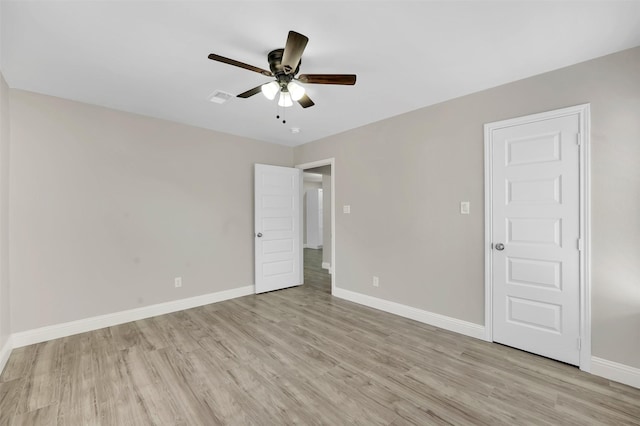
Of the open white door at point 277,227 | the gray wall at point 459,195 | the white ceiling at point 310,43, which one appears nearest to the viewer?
the white ceiling at point 310,43

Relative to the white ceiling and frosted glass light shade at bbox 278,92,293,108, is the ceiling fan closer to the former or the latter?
frosted glass light shade at bbox 278,92,293,108

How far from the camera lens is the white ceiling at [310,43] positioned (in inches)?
66.9

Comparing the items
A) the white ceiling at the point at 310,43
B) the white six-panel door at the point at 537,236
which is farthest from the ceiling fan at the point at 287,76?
the white six-panel door at the point at 537,236

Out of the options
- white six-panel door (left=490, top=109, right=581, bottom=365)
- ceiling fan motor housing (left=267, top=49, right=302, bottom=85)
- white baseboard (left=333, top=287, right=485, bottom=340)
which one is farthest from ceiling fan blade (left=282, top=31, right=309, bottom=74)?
white baseboard (left=333, top=287, right=485, bottom=340)

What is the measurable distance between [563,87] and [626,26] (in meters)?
0.55

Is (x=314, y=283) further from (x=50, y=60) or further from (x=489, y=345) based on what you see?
(x=50, y=60)

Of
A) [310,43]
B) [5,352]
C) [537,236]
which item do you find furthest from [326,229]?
[5,352]

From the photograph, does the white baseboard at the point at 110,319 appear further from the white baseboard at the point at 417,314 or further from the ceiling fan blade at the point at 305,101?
the ceiling fan blade at the point at 305,101

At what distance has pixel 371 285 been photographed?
12.6 feet

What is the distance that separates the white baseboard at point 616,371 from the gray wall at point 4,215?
4.92 meters

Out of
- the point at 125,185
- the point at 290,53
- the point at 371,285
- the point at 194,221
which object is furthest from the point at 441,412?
the point at 125,185

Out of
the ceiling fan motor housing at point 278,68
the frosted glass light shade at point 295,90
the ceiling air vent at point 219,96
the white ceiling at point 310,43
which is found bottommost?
the frosted glass light shade at point 295,90

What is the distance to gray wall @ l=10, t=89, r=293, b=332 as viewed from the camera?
2795 millimetres

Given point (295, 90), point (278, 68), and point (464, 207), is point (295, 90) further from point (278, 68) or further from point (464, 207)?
point (464, 207)
